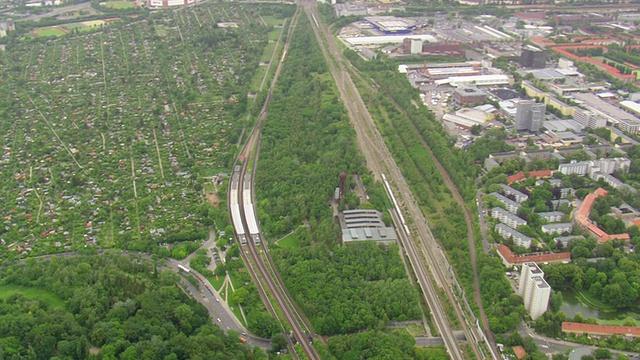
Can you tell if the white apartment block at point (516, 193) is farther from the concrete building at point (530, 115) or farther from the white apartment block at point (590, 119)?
the white apartment block at point (590, 119)

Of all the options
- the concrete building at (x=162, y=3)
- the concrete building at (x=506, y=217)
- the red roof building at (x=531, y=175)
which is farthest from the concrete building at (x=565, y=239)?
the concrete building at (x=162, y=3)

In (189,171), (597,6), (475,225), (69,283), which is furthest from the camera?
(597,6)

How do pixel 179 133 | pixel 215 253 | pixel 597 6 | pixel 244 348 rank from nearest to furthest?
pixel 244 348
pixel 215 253
pixel 179 133
pixel 597 6

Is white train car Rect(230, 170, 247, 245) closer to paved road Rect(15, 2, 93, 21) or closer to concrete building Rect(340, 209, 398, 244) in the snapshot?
concrete building Rect(340, 209, 398, 244)

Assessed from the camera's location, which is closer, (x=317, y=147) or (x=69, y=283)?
(x=69, y=283)

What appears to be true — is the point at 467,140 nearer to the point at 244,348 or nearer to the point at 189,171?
the point at 189,171

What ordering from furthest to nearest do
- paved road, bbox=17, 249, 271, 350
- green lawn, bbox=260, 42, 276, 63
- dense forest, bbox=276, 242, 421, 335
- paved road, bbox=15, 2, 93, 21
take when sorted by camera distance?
paved road, bbox=15, 2, 93, 21 → green lawn, bbox=260, 42, 276, 63 → dense forest, bbox=276, 242, 421, 335 → paved road, bbox=17, 249, 271, 350

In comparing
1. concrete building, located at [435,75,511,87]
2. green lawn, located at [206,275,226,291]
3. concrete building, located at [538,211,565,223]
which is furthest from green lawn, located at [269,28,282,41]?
green lawn, located at [206,275,226,291]

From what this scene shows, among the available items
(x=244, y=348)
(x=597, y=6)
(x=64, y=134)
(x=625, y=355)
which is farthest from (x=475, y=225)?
(x=597, y=6)

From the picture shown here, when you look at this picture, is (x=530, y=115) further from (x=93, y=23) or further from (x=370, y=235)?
(x=93, y=23)
